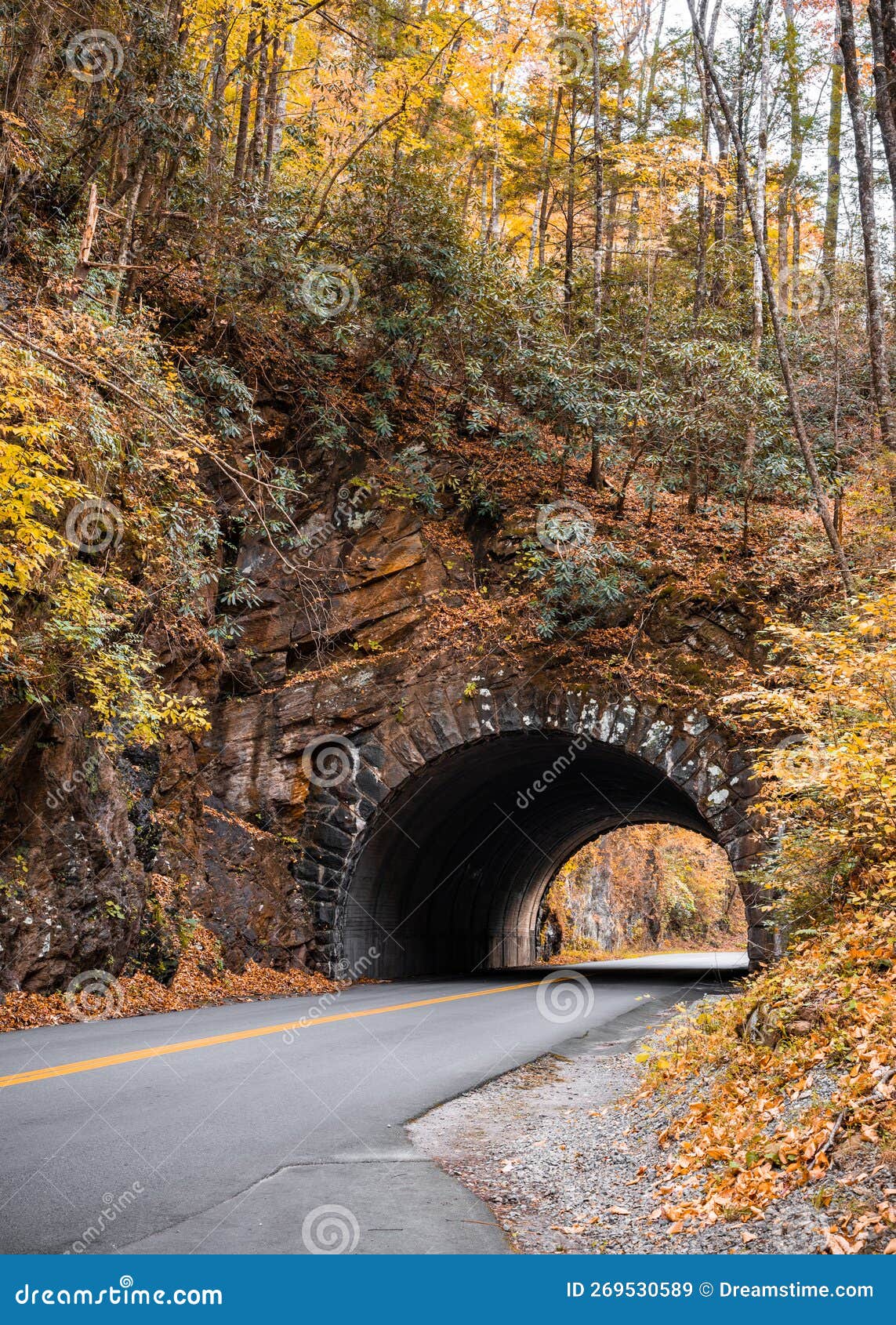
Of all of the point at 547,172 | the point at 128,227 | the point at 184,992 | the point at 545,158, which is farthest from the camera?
A: the point at 545,158

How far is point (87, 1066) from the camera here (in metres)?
6.44

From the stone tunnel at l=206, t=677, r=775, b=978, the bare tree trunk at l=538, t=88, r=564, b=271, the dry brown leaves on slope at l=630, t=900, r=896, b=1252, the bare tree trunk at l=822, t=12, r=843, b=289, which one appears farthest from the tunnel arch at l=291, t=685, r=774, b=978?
the bare tree trunk at l=822, t=12, r=843, b=289

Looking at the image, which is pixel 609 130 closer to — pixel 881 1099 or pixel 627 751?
pixel 627 751

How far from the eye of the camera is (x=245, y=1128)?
5.01 metres

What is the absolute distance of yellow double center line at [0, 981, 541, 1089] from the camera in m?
6.12

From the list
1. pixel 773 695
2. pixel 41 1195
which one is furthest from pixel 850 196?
pixel 41 1195

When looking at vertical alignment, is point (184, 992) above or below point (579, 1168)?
below

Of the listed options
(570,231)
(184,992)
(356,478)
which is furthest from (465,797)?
(570,231)

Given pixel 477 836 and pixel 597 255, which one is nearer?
pixel 597 255

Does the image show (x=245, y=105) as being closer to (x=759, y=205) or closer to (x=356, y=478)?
(x=356, y=478)

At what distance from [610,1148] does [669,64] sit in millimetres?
26889

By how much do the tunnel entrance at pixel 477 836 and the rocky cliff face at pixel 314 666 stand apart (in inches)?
41.5

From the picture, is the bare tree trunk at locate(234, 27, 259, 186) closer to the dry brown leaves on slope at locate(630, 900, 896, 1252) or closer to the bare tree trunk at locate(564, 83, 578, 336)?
the bare tree trunk at locate(564, 83, 578, 336)

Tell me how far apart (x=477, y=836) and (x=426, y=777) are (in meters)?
4.80
